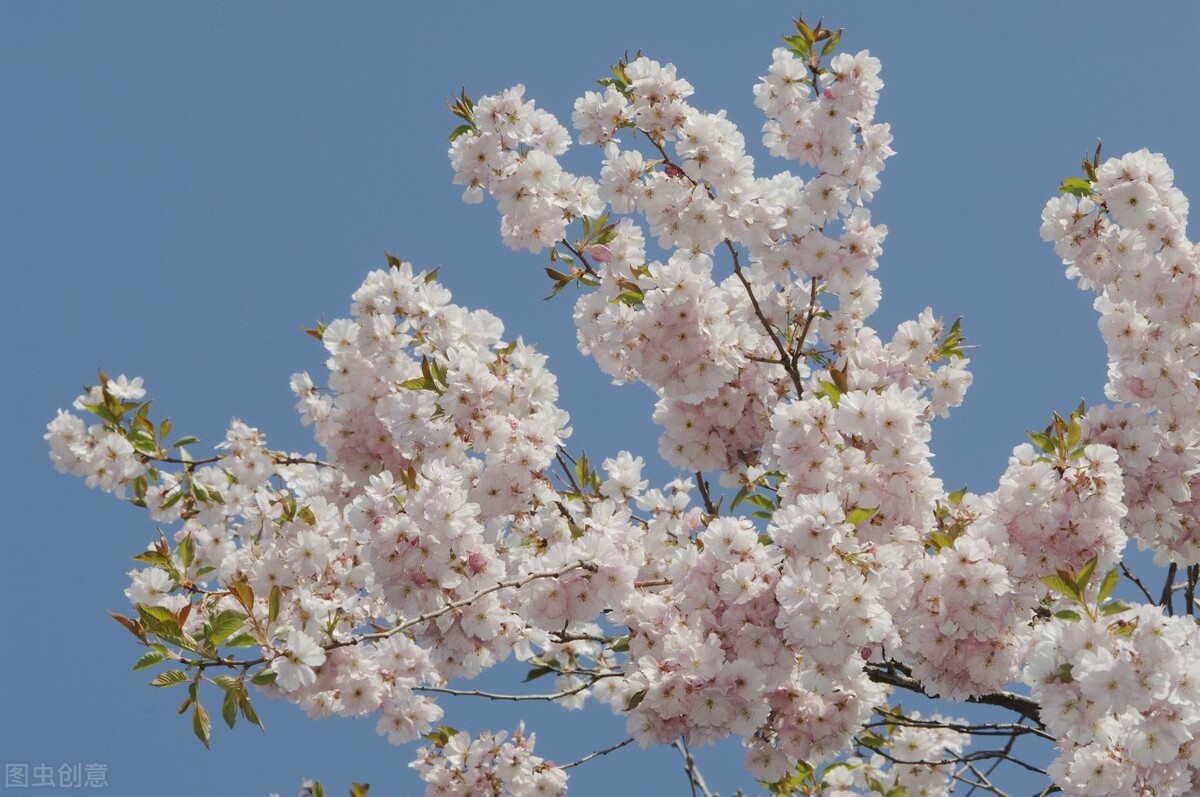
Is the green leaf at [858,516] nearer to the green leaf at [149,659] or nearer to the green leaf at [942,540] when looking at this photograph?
the green leaf at [942,540]

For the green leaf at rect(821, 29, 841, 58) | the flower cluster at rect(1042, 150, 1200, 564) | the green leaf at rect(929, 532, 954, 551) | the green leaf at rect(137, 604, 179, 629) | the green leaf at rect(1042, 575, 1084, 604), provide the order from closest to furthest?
the green leaf at rect(137, 604, 179, 629)
the green leaf at rect(1042, 575, 1084, 604)
the green leaf at rect(929, 532, 954, 551)
the flower cluster at rect(1042, 150, 1200, 564)
the green leaf at rect(821, 29, 841, 58)

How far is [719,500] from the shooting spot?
5535 mm

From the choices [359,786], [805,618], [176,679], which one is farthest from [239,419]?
[805,618]

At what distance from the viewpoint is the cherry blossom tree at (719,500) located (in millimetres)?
3846

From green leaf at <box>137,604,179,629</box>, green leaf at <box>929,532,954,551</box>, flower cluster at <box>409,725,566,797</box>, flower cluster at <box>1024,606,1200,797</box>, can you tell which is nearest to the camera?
flower cluster at <box>1024,606,1200,797</box>

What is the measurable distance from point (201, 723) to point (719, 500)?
2892 mm

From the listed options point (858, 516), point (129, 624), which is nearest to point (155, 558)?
point (129, 624)

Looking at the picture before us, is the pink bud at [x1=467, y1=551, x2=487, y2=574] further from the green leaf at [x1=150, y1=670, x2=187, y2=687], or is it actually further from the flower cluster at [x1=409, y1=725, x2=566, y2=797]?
the flower cluster at [x1=409, y1=725, x2=566, y2=797]

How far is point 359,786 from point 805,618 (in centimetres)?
319

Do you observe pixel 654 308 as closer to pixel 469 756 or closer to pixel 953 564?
pixel 953 564

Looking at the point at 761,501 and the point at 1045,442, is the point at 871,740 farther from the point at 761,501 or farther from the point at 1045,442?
the point at 1045,442

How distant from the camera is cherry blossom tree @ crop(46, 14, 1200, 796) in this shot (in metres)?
3.85

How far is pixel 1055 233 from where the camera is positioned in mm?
5164

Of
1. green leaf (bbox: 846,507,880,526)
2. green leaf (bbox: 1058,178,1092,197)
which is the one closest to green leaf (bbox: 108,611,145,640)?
green leaf (bbox: 846,507,880,526)
